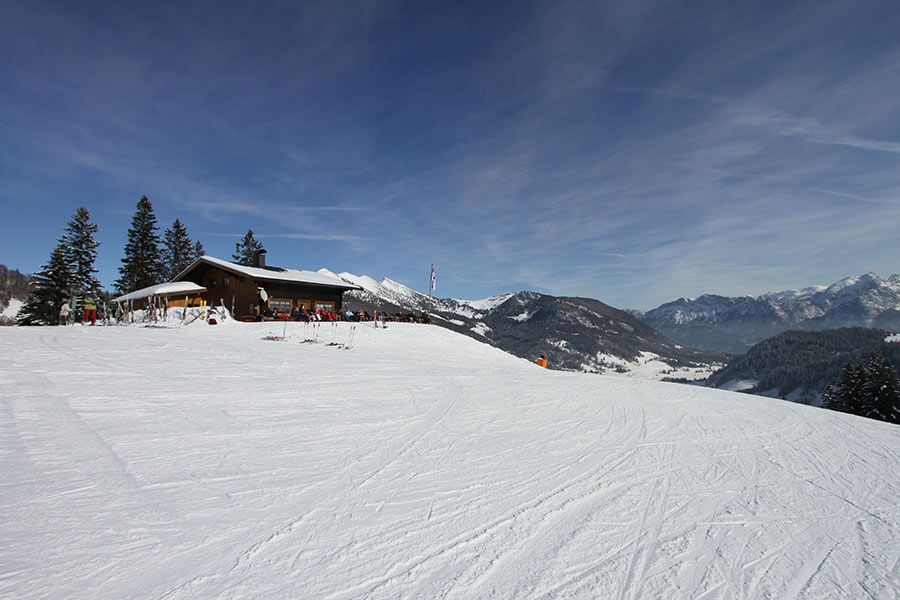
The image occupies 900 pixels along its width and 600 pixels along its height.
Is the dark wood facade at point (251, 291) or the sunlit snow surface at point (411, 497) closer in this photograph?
the sunlit snow surface at point (411, 497)

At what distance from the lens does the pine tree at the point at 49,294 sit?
32188 millimetres

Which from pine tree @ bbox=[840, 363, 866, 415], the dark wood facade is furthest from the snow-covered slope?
pine tree @ bbox=[840, 363, 866, 415]

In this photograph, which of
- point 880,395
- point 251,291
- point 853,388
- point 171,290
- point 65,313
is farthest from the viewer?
point 853,388

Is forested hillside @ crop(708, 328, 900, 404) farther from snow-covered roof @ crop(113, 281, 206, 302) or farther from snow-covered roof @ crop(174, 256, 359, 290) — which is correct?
snow-covered roof @ crop(113, 281, 206, 302)

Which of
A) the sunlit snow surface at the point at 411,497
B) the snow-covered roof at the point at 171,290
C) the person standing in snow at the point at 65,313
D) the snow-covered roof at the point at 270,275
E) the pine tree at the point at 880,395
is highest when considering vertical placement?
the snow-covered roof at the point at 270,275

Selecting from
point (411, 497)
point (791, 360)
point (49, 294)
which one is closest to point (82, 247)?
point (49, 294)

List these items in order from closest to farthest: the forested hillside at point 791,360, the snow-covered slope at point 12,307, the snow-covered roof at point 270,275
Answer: the snow-covered roof at point 270,275, the snow-covered slope at point 12,307, the forested hillside at point 791,360

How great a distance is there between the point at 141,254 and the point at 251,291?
20.5 metres

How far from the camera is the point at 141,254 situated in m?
42.1

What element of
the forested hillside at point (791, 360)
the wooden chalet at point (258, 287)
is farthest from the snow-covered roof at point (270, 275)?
the forested hillside at point (791, 360)

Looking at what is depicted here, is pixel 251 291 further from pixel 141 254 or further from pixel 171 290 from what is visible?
pixel 141 254

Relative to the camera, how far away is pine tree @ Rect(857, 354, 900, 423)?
1312 inches

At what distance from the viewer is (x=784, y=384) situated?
119812mm

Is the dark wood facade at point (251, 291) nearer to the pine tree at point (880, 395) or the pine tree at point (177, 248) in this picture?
the pine tree at point (177, 248)
